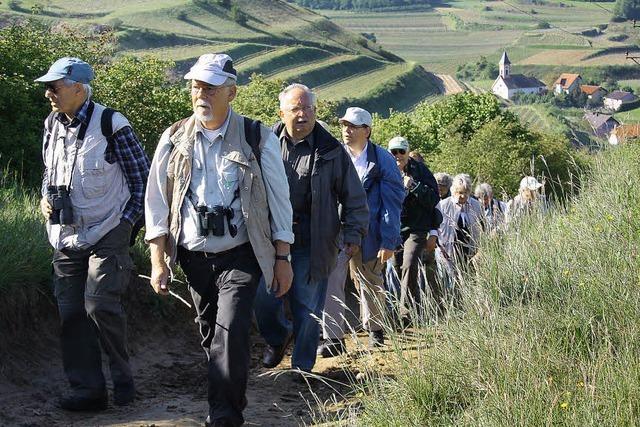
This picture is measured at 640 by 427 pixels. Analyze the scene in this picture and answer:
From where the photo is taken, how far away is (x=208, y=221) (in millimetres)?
6199

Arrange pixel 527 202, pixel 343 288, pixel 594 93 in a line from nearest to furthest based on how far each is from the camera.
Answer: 1. pixel 343 288
2. pixel 527 202
3. pixel 594 93

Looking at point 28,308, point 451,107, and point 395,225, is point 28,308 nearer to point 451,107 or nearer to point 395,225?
point 395,225

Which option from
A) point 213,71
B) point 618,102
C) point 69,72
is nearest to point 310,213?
point 213,71

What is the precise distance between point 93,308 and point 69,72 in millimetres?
1499

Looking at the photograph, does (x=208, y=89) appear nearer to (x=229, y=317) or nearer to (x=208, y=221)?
(x=208, y=221)

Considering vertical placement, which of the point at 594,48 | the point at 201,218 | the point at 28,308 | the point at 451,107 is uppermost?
the point at 201,218

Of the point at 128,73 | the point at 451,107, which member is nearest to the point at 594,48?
the point at 451,107

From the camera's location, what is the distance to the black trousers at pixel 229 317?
20.4ft

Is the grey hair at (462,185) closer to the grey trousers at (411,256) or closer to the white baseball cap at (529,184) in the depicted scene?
the white baseball cap at (529,184)

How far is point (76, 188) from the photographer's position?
22.5ft

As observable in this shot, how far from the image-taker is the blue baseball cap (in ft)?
22.4

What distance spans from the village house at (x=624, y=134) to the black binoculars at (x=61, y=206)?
682 cm

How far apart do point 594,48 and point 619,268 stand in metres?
136

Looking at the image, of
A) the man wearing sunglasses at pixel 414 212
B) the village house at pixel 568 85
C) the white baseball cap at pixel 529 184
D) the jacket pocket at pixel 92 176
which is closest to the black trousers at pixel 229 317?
the jacket pocket at pixel 92 176
